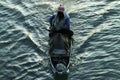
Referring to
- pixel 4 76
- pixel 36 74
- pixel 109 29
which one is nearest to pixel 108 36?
pixel 109 29

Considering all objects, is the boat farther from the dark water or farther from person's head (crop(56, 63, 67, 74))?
the dark water

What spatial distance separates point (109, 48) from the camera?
24.9 metres

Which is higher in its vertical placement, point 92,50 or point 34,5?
point 34,5

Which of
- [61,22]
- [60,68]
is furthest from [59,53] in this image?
[61,22]

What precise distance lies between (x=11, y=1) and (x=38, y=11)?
3.53 m

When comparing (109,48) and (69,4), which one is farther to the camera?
(69,4)

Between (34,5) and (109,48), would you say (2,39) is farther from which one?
(109,48)

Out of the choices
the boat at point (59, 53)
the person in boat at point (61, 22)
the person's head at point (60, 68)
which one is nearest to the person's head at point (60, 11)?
the person in boat at point (61, 22)

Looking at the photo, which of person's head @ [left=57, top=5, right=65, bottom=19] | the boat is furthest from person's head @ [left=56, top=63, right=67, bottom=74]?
person's head @ [left=57, top=5, right=65, bottom=19]

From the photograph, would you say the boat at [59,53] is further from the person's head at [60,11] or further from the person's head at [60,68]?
the person's head at [60,11]

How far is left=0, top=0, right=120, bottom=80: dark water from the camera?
22.9 m

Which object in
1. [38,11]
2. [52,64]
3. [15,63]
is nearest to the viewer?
[52,64]

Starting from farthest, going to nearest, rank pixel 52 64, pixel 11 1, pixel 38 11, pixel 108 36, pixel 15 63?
pixel 11 1 → pixel 38 11 → pixel 108 36 → pixel 15 63 → pixel 52 64

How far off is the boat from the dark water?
2.39 feet
